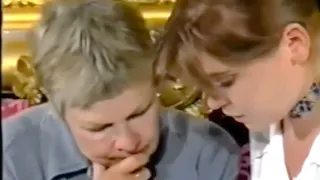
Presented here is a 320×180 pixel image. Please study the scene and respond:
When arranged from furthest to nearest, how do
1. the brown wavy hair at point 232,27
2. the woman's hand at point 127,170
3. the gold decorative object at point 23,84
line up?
1. the gold decorative object at point 23,84
2. the woman's hand at point 127,170
3. the brown wavy hair at point 232,27

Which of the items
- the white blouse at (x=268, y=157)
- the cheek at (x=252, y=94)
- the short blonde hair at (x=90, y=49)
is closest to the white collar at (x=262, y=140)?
the white blouse at (x=268, y=157)

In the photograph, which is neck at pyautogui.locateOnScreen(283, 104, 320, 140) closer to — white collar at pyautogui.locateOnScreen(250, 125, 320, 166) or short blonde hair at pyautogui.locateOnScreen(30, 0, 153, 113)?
white collar at pyautogui.locateOnScreen(250, 125, 320, 166)

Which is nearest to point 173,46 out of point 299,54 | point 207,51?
point 207,51

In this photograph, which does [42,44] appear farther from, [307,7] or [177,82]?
[307,7]

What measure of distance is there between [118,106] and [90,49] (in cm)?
9

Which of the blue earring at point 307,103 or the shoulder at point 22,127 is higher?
the blue earring at point 307,103

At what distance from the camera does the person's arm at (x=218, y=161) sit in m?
1.07

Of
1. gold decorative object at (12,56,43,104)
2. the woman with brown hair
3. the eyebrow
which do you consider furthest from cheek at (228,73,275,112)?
gold decorative object at (12,56,43,104)

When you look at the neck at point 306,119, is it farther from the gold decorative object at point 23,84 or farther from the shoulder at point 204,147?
the gold decorative object at point 23,84

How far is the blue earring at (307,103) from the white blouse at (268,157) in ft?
0.18

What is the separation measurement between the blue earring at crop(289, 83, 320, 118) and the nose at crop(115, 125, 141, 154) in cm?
23

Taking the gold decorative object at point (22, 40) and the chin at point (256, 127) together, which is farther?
the gold decorative object at point (22, 40)

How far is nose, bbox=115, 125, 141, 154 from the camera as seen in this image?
97cm

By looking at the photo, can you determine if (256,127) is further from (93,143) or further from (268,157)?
(93,143)
